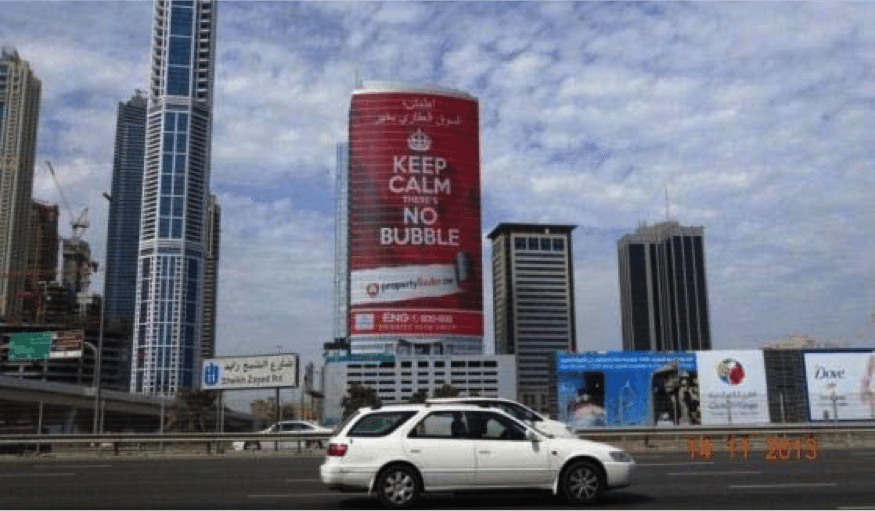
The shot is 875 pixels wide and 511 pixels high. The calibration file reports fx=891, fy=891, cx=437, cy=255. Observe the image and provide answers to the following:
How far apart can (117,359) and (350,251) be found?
167ft

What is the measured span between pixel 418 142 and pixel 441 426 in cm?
13646

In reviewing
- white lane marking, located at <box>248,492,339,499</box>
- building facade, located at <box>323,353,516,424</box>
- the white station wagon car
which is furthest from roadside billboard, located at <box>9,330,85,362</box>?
building facade, located at <box>323,353,516,424</box>

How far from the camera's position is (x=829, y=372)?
8556cm

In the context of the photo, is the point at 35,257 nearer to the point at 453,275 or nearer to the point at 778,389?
the point at 453,275

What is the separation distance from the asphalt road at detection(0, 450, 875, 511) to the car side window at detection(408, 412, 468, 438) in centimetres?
106

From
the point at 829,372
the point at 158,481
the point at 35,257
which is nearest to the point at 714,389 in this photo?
the point at 829,372

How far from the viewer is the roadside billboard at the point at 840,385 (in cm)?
8438

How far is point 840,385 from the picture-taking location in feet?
280

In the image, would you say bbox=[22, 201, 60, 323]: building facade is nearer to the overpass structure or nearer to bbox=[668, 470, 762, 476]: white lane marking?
the overpass structure

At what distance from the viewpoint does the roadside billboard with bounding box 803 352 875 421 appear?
84.4m

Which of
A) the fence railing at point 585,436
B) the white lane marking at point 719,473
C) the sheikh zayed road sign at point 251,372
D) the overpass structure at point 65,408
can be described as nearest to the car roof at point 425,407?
the white lane marking at point 719,473

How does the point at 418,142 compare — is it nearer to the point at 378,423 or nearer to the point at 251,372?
the point at 251,372

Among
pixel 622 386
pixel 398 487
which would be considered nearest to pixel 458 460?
pixel 398 487
